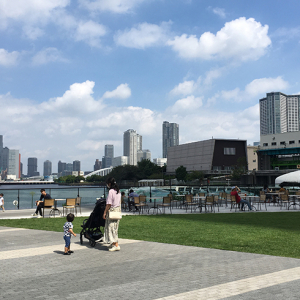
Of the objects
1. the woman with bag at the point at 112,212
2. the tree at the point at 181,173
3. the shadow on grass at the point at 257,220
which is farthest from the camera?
the tree at the point at 181,173

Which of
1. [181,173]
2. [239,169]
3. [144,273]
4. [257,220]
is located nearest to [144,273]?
[144,273]

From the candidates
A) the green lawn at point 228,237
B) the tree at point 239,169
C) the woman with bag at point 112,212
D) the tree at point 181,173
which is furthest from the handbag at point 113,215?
the tree at point 181,173

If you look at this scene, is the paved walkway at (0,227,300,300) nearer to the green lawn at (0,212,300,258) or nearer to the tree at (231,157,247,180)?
the green lawn at (0,212,300,258)

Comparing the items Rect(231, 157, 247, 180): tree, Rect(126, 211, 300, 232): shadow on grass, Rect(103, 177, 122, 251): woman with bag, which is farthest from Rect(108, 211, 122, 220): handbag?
Rect(231, 157, 247, 180): tree

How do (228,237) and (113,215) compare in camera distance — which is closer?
(113,215)

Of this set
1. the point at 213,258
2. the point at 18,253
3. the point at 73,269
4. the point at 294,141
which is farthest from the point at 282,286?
the point at 294,141

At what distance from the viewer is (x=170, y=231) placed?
1245 cm

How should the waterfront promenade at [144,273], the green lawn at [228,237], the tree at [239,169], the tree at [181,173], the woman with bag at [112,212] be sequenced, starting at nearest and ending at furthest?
1. the waterfront promenade at [144,273]
2. the woman with bag at [112,212]
3. the green lawn at [228,237]
4. the tree at [239,169]
5. the tree at [181,173]

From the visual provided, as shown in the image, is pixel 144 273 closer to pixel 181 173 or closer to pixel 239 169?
pixel 239 169

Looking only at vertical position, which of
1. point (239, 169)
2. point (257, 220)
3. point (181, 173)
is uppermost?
point (239, 169)

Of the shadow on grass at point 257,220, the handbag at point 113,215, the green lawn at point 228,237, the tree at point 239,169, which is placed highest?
the tree at point 239,169

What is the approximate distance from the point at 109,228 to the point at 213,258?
278 cm

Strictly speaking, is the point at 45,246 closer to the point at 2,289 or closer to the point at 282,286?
the point at 2,289

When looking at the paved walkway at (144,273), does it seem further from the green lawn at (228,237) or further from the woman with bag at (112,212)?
the green lawn at (228,237)
